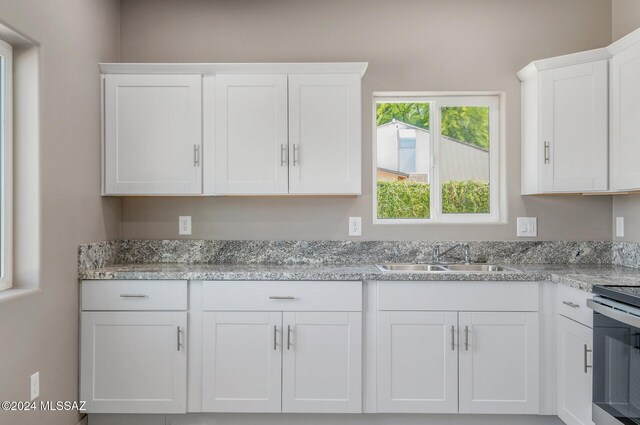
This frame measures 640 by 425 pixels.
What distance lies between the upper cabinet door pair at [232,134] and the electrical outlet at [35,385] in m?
1.07

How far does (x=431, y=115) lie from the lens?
2994mm

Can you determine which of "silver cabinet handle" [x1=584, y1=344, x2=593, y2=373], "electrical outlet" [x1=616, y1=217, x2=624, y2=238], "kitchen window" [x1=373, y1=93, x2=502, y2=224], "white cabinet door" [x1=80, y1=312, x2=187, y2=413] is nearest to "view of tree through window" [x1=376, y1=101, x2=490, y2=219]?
"kitchen window" [x1=373, y1=93, x2=502, y2=224]

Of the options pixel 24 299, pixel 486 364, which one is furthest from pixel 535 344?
pixel 24 299

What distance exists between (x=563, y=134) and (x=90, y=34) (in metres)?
2.83

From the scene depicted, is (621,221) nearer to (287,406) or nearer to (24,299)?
(287,406)

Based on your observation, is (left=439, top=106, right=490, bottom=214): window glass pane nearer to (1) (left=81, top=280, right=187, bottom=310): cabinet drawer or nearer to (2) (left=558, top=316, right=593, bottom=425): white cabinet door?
(2) (left=558, top=316, right=593, bottom=425): white cabinet door

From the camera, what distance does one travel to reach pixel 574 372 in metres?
2.17

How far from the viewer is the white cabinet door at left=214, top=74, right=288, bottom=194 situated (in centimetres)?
261

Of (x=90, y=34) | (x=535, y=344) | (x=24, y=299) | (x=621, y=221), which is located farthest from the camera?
(x=621, y=221)

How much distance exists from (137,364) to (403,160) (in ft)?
6.76

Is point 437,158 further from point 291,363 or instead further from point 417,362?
point 291,363

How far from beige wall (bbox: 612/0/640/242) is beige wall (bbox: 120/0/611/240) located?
0.22 ft

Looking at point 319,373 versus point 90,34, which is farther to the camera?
point 90,34

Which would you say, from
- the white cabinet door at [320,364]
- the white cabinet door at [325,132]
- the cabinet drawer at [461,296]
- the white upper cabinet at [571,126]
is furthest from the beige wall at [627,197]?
the white cabinet door at [320,364]
